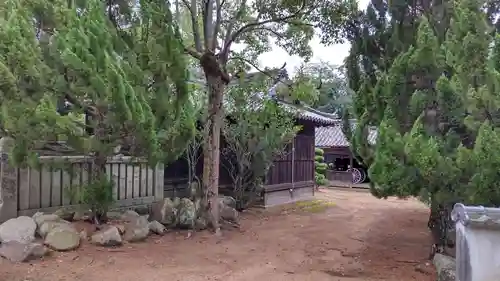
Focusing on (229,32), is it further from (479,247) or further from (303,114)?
(479,247)

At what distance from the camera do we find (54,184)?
24.4 ft

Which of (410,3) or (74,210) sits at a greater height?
(410,3)

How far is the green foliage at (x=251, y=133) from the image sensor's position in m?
10.6

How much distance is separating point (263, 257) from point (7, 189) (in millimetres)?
3878

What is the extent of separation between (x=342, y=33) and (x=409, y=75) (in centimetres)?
263

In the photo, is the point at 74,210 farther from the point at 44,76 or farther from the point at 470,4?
the point at 470,4

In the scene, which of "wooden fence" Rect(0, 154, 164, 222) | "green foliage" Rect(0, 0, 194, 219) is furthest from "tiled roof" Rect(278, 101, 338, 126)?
"green foliage" Rect(0, 0, 194, 219)

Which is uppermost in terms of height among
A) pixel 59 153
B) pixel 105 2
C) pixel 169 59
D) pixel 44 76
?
pixel 105 2

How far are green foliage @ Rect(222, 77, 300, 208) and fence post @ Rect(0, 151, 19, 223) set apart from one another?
497cm

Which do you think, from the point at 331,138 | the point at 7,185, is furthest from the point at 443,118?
the point at 331,138

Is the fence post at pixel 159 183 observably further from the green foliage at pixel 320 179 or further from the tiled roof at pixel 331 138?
the tiled roof at pixel 331 138

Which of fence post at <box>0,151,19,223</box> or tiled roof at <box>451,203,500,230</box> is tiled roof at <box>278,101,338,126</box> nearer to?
fence post at <box>0,151,19,223</box>

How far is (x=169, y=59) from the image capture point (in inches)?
270

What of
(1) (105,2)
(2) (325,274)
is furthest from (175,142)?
(2) (325,274)
